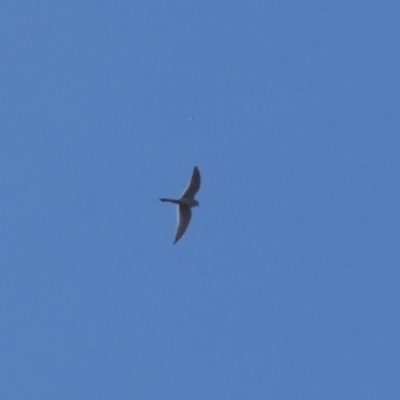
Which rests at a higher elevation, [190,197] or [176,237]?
[190,197]

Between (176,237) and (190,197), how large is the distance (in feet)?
6.50

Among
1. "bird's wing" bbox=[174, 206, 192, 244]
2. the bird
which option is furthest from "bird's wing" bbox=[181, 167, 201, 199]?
"bird's wing" bbox=[174, 206, 192, 244]

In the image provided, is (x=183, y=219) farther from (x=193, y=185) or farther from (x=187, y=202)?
(x=193, y=185)

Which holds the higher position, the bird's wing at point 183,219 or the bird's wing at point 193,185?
the bird's wing at point 193,185

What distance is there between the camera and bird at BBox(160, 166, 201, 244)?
2677 cm

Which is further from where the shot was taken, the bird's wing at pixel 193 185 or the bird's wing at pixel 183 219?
the bird's wing at pixel 193 185

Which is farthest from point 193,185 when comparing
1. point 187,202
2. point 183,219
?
point 183,219

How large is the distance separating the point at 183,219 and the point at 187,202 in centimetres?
73

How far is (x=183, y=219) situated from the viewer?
1061 inches

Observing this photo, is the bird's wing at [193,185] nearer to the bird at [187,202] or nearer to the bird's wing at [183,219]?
the bird at [187,202]

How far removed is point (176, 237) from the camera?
1034 inches

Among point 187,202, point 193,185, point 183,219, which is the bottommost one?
point 183,219

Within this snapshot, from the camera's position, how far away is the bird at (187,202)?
26.8 metres

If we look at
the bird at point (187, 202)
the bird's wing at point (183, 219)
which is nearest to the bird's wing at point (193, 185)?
the bird at point (187, 202)
